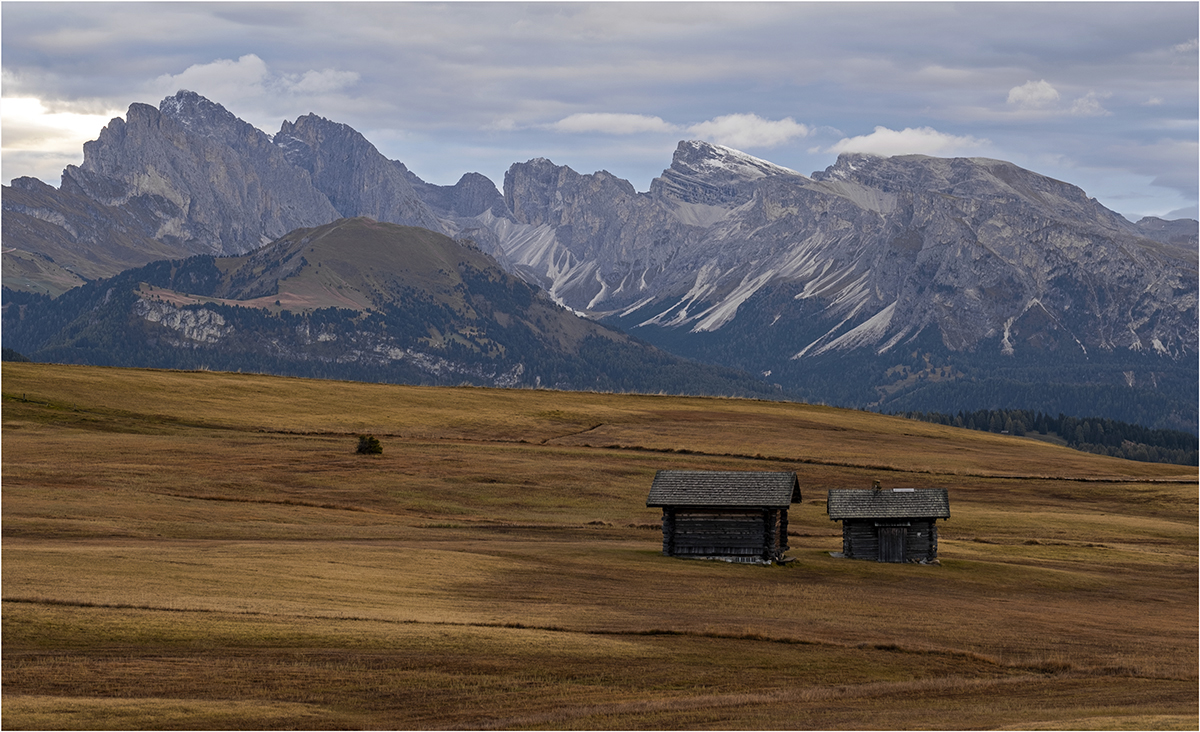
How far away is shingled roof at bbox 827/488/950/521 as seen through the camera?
225 feet

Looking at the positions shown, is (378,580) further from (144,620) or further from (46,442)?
(46,442)

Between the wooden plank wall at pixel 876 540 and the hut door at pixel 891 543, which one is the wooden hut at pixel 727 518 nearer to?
the wooden plank wall at pixel 876 540

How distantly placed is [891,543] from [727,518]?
443 inches

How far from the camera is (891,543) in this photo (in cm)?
6875

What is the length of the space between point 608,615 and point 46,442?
60315 mm

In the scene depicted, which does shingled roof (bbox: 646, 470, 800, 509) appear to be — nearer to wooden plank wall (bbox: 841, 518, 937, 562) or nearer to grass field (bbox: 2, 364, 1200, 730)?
grass field (bbox: 2, 364, 1200, 730)

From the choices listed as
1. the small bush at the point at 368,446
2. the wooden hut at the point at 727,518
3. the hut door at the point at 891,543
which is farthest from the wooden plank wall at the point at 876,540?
the small bush at the point at 368,446

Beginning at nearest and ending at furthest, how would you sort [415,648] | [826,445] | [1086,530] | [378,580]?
[415,648] < [378,580] < [1086,530] < [826,445]

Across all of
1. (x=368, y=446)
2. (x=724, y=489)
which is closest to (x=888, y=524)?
(x=724, y=489)

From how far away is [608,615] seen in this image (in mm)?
40844

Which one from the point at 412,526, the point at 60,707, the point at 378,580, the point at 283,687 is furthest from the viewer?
the point at 412,526

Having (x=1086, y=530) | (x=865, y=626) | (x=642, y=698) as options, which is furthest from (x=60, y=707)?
(x=1086, y=530)

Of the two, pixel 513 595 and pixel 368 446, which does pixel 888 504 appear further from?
pixel 368 446

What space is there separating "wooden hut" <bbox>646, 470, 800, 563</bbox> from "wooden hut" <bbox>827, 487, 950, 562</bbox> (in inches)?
227
